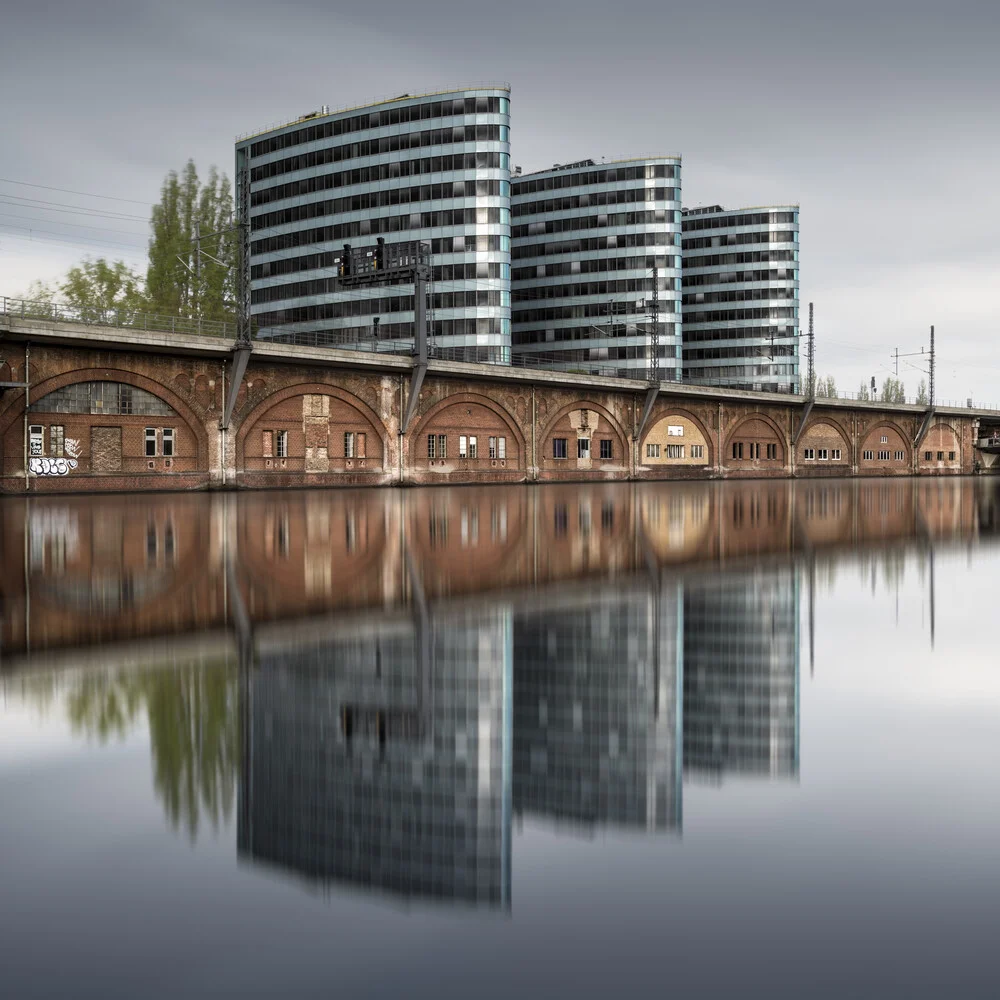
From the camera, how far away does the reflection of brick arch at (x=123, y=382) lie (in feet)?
123

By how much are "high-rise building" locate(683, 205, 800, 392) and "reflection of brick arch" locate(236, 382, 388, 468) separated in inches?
2996

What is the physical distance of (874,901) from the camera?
9.98ft

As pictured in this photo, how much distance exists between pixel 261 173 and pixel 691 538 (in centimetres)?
8313

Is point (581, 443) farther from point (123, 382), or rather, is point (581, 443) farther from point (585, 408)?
point (123, 382)

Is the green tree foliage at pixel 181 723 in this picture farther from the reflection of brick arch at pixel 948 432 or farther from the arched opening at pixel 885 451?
the reflection of brick arch at pixel 948 432

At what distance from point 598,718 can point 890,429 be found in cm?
9623

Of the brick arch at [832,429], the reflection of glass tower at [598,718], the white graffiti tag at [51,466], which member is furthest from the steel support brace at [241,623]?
the brick arch at [832,429]

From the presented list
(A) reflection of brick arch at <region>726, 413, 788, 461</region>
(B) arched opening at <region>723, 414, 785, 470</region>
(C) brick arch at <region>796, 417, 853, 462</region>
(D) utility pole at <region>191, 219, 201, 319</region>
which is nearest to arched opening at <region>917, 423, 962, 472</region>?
(C) brick arch at <region>796, 417, 853, 462</region>

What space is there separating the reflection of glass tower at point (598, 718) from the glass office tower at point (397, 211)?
70630 mm

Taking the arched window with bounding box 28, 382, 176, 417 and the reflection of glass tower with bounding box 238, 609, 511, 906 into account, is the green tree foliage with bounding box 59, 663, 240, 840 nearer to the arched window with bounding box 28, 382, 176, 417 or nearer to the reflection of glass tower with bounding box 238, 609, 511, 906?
the reflection of glass tower with bounding box 238, 609, 511, 906

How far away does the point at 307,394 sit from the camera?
1871 inches

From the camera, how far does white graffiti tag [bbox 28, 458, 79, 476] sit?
125 feet

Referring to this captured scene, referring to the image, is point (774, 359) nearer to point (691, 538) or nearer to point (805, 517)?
point (805, 517)

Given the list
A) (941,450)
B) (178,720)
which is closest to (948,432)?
(941,450)
